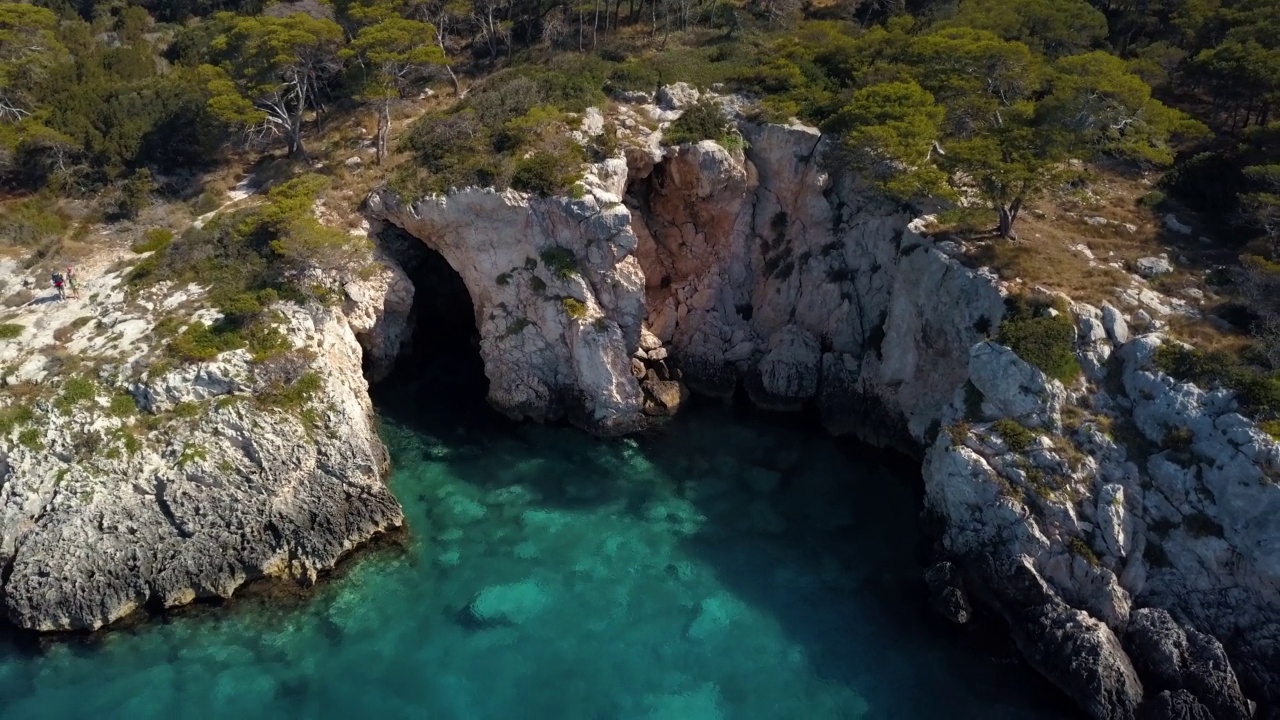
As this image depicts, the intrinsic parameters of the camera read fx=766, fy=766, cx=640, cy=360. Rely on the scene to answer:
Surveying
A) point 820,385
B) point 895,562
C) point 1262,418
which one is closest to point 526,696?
point 895,562

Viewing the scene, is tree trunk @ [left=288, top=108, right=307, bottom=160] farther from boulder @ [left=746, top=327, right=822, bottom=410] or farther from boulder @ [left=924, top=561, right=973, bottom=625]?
boulder @ [left=924, top=561, right=973, bottom=625]

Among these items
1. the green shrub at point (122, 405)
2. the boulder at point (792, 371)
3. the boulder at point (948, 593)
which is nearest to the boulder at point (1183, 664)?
the boulder at point (948, 593)

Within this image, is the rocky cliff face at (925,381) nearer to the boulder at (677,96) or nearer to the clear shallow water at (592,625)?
the boulder at (677,96)

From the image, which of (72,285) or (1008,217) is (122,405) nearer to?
(72,285)

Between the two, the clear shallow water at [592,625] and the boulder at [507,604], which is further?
the boulder at [507,604]

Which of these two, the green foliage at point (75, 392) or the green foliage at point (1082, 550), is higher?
the green foliage at point (75, 392)
